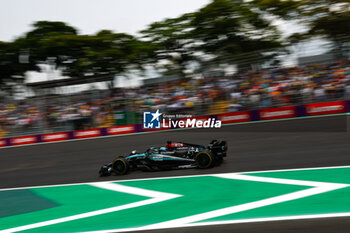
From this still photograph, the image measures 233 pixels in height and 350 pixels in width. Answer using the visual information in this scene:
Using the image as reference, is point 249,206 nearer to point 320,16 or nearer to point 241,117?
point 241,117

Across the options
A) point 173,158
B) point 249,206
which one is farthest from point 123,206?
point 249,206

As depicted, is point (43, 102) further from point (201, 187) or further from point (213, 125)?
point (201, 187)

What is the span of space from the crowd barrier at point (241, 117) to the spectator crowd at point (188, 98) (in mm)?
233

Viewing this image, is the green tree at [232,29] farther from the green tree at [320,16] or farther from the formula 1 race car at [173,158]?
the formula 1 race car at [173,158]

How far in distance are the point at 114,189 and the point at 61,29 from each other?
23.3 m

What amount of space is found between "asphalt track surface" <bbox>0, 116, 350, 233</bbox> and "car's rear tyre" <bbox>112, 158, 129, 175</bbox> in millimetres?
165

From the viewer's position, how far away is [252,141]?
11219mm

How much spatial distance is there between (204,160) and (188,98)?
7450mm

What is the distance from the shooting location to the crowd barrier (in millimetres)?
13500

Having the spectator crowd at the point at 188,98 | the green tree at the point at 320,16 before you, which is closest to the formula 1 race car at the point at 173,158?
the spectator crowd at the point at 188,98

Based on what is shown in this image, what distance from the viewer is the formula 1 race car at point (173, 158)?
8.20 m

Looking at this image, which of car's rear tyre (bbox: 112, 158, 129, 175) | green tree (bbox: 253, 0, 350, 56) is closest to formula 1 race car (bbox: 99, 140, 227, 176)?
car's rear tyre (bbox: 112, 158, 129, 175)

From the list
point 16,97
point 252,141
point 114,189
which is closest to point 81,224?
point 114,189

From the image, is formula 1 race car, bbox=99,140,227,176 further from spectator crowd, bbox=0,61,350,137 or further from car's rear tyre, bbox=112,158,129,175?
spectator crowd, bbox=0,61,350,137
